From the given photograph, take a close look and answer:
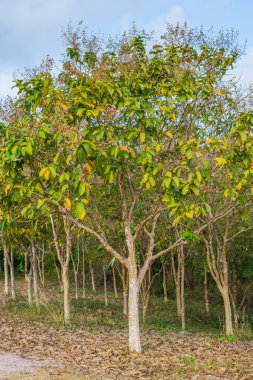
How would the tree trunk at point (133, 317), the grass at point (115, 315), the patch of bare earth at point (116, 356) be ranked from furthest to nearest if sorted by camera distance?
the grass at point (115, 315), the tree trunk at point (133, 317), the patch of bare earth at point (116, 356)

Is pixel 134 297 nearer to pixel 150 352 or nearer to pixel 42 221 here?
pixel 150 352

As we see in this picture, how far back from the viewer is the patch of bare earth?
30.0ft

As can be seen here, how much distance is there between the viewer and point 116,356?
10.7m

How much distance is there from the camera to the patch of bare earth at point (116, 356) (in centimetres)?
913

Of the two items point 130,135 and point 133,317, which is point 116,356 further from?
point 130,135

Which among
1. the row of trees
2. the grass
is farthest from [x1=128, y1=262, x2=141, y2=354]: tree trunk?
the grass

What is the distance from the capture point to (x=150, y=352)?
11281mm

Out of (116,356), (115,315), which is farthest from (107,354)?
(115,315)

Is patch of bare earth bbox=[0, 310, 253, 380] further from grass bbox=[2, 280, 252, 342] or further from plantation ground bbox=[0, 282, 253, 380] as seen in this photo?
grass bbox=[2, 280, 252, 342]

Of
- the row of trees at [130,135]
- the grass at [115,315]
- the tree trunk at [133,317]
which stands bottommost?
the grass at [115,315]

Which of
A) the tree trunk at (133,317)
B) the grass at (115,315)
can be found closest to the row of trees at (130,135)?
the tree trunk at (133,317)

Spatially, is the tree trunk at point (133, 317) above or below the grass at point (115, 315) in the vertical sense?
above

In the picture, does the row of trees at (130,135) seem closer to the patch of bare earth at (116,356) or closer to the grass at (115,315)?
the patch of bare earth at (116,356)

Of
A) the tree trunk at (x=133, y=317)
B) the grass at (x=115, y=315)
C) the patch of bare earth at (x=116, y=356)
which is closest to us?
the patch of bare earth at (x=116, y=356)
